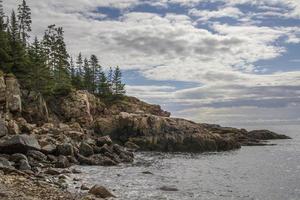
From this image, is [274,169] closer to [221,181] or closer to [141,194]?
[221,181]

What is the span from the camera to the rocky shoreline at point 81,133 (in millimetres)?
43097

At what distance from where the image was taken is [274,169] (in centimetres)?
5112

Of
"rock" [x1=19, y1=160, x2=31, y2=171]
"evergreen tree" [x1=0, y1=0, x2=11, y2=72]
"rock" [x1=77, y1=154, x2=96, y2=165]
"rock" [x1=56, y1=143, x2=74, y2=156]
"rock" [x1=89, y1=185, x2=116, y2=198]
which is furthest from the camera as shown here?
"evergreen tree" [x1=0, y1=0, x2=11, y2=72]

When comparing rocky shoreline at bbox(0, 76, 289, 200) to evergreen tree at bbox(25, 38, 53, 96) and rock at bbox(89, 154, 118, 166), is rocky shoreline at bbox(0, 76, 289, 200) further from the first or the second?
evergreen tree at bbox(25, 38, 53, 96)

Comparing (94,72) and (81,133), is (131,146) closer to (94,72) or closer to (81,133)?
(81,133)

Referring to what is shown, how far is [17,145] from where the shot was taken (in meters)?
→ 42.1

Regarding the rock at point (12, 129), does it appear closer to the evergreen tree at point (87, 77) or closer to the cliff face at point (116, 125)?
the cliff face at point (116, 125)

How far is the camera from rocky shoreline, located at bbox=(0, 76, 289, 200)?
43.1 m

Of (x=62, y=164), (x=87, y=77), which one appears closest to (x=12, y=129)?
(x=62, y=164)

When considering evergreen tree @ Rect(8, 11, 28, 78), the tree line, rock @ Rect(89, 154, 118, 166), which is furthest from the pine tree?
rock @ Rect(89, 154, 118, 166)

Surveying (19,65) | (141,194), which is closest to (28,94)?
(19,65)

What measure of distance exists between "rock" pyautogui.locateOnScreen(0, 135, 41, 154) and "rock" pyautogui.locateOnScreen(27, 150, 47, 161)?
0.83m

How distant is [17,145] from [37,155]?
8.08ft

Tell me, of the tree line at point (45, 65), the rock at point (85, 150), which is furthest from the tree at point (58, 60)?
the rock at point (85, 150)
